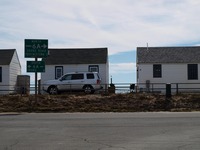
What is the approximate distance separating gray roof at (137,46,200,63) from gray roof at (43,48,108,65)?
394 centimetres

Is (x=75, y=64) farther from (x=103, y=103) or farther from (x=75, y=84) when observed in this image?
(x=103, y=103)

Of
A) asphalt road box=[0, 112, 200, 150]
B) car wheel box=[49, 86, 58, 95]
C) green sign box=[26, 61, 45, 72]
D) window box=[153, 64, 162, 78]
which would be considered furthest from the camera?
window box=[153, 64, 162, 78]

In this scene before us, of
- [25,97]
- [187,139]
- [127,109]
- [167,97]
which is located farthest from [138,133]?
[25,97]

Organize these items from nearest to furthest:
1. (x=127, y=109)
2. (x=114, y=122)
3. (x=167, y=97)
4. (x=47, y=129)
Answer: (x=47, y=129), (x=114, y=122), (x=127, y=109), (x=167, y=97)

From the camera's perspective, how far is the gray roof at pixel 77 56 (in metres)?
42.0

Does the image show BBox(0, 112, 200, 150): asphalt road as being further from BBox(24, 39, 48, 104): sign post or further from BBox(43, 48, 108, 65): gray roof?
BBox(43, 48, 108, 65): gray roof

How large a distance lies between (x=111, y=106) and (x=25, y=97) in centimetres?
622

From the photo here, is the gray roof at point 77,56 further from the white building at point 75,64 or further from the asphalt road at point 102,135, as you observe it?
the asphalt road at point 102,135

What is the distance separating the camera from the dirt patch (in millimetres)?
24531

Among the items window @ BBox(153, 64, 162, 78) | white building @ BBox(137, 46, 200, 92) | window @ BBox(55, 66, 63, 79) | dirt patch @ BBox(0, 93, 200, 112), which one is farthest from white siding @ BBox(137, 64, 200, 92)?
dirt patch @ BBox(0, 93, 200, 112)

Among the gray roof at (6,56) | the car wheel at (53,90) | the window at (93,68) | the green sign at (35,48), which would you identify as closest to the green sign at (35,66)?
the green sign at (35,48)

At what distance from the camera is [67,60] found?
42.4m

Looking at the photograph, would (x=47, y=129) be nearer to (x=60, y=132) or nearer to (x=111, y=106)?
(x=60, y=132)

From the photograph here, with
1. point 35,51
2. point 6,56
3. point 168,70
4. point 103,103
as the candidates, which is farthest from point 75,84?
point 6,56
